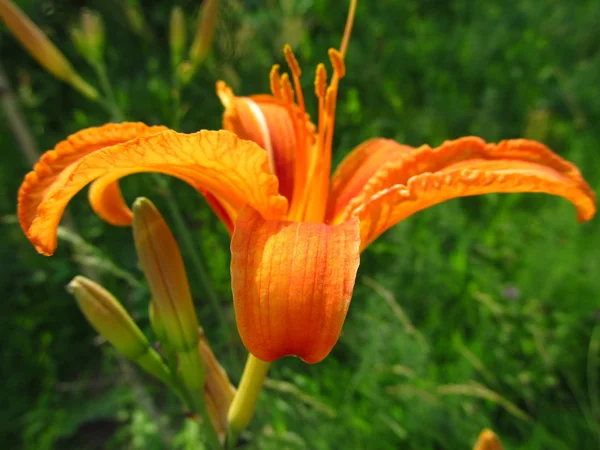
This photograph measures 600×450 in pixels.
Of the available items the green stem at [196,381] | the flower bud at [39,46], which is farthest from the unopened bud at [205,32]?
the green stem at [196,381]

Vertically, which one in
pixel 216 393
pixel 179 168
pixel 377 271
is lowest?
pixel 377 271

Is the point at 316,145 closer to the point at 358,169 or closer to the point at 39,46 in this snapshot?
the point at 358,169

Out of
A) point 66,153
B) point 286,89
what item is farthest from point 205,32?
point 66,153

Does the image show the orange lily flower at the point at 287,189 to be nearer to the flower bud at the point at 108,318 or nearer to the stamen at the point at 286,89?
the stamen at the point at 286,89

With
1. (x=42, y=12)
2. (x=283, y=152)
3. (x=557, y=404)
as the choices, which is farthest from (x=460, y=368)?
(x=42, y=12)

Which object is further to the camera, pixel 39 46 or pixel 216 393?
pixel 39 46

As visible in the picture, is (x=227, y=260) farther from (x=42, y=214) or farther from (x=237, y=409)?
(x=42, y=214)
